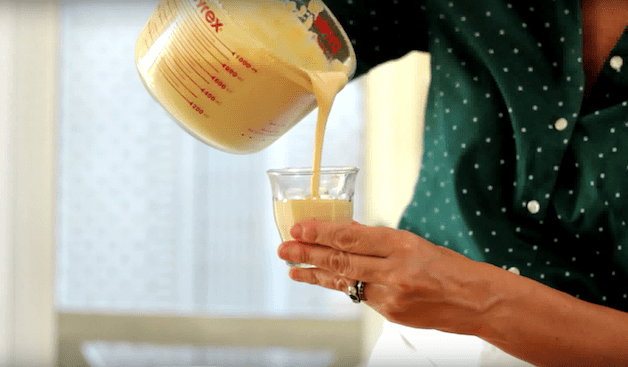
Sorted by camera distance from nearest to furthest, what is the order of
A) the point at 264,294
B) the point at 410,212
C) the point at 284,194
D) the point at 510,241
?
the point at 284,194 → the point at 510,241 → the point at 410,212 → the point at 264,294

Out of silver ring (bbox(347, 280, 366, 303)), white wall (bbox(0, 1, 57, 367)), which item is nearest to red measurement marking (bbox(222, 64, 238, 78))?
silver ring (bbox(347, 280, 366, 303))

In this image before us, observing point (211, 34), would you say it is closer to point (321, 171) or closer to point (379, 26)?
point (321, 171)

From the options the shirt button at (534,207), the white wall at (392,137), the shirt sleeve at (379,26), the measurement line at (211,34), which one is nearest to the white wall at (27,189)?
the white wall at (392,137)

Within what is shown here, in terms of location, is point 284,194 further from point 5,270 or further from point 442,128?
point 5,270

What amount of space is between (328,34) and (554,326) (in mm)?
456

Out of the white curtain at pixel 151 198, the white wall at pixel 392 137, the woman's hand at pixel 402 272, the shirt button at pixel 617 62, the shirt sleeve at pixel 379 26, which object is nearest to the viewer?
the woman's hand at pixel 402 272

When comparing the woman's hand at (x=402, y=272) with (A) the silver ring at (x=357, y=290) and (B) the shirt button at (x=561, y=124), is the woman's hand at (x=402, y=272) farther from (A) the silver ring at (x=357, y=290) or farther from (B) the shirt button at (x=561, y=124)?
(B) the shirt button at (x=561, y=124)

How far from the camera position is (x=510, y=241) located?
0.83 m

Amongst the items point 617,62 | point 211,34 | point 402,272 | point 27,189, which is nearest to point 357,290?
point 402,272

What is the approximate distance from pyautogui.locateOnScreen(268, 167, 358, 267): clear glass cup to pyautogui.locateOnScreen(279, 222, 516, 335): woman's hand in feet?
0.19

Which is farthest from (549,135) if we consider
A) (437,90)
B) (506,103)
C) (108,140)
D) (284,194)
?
(108,140)

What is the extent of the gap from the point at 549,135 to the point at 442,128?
0.16 meters

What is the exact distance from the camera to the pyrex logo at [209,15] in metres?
0.66

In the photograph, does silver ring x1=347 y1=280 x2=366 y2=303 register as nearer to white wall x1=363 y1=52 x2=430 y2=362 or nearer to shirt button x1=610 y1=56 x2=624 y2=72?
shirt button x1=610 y1=56 x2=624 y2=72
